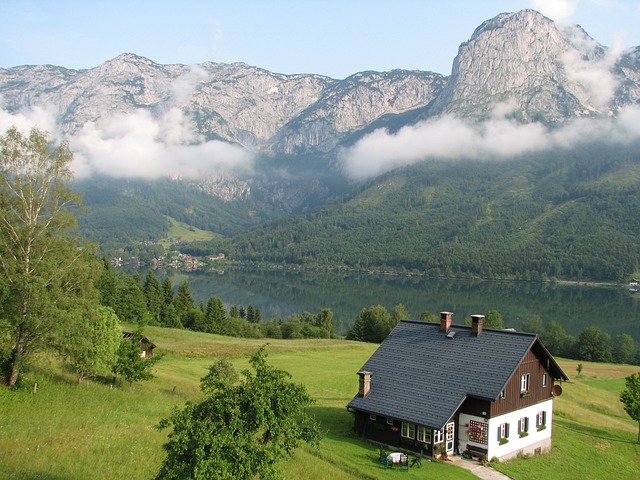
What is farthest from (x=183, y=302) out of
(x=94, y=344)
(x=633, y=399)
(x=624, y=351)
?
(x=633, y=399)

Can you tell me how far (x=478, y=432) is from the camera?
2930cm

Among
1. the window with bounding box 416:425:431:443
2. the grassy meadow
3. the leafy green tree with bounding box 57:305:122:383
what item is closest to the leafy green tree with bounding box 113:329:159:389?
the leafy green tree with bounding box 57:305:122:383

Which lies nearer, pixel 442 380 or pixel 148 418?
pixel 148 418

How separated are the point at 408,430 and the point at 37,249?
68.5 ft

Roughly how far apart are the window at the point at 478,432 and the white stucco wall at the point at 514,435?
0.52 ft

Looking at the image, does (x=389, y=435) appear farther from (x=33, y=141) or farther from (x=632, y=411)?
(x=33, y=141)

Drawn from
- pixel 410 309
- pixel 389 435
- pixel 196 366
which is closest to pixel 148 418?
pixel 389 435

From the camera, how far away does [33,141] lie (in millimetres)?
26797

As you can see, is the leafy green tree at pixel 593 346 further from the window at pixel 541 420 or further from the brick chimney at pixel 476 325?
the brick chimney at pixel 476 325

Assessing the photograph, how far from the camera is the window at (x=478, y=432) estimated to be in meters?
29.1

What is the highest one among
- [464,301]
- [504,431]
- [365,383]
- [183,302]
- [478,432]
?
[365,383]

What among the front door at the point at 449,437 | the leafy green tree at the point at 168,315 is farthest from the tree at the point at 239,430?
the leafy green tree at the point at 168,315

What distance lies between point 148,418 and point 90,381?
796 cm

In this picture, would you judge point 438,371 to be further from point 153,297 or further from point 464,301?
point 464,301
